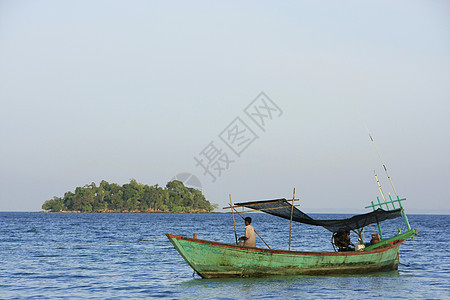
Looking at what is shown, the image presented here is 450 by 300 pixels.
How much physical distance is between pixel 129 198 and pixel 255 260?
492 feet

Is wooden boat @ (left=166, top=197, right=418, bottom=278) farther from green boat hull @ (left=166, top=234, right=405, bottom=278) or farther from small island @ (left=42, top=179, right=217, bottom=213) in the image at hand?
small island @ (left=42, top=179, right=217, bottom=213)

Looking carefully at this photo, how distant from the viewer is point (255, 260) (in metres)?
16.5

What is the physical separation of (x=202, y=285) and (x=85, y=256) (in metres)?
11.6

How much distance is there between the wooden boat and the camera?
53.0 ft

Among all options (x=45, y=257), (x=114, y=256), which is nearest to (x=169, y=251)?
(x=114, y=256)

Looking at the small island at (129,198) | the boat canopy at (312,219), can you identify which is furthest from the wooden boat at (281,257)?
the small island at (129,198)

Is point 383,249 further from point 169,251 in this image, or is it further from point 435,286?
point 169,251

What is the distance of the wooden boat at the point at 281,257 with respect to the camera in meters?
16.1

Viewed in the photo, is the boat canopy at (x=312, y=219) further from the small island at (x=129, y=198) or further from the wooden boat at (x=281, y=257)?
the small island at (x=129, y=198)

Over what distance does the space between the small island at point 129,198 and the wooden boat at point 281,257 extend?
145895 mm

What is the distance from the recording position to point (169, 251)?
28938 millimetres

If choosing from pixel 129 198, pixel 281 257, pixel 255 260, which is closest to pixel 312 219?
pixel 281 257

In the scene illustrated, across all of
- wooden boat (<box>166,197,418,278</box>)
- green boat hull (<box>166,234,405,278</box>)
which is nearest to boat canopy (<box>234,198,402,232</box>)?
wooden boat (<box>166,197,418,278</box>)

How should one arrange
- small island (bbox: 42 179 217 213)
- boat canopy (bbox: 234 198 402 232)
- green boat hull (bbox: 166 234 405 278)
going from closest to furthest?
1. green boat hull (bbox: 166 234 405 278)
2. boat canopy (bbox: 234 198 402 232)
3. small island (bbox: 42 179 217 213)
